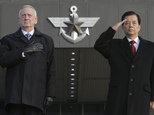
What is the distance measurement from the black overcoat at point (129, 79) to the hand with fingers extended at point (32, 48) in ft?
2.37

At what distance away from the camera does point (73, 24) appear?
11781 millimetres

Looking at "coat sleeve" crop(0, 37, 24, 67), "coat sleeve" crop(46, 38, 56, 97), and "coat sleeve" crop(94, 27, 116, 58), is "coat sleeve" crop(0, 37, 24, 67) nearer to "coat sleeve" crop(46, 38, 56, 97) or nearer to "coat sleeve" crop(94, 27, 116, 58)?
"coat sleeve" crop(46, 38, 56, 97)

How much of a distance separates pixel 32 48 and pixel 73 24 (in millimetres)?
7587

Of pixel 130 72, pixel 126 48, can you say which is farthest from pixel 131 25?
pixel 130 72

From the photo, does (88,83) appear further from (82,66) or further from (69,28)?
(69,28)

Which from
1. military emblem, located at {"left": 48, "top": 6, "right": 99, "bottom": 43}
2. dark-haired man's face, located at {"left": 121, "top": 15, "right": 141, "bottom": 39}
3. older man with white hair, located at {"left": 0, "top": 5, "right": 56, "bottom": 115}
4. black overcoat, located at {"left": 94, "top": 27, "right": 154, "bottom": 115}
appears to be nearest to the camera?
older man with white hair, located at {"left": 0, "top": 5, "right": 56, "bottom": 115}

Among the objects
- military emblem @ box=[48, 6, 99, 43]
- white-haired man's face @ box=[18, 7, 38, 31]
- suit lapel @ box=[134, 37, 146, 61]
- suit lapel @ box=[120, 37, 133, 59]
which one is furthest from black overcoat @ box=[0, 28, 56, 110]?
military emblem @ box=[48, 6, 99, 43]

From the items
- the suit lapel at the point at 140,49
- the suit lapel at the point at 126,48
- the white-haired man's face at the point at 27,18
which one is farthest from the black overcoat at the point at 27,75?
the suit lapel at the point at 140,49

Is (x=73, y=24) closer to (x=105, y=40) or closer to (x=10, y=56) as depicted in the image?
(x=105, y=40)

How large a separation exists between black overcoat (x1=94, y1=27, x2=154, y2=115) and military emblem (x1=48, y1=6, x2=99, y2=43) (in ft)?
23.4

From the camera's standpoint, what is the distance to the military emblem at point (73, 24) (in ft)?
38.7

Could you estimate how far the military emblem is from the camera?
11.8 meters

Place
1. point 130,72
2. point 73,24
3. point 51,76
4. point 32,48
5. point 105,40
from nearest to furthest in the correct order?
point 32,48 → point 51,76 → point 130,72 → point 105,40 → point 73,24

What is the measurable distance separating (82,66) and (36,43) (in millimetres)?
10433
